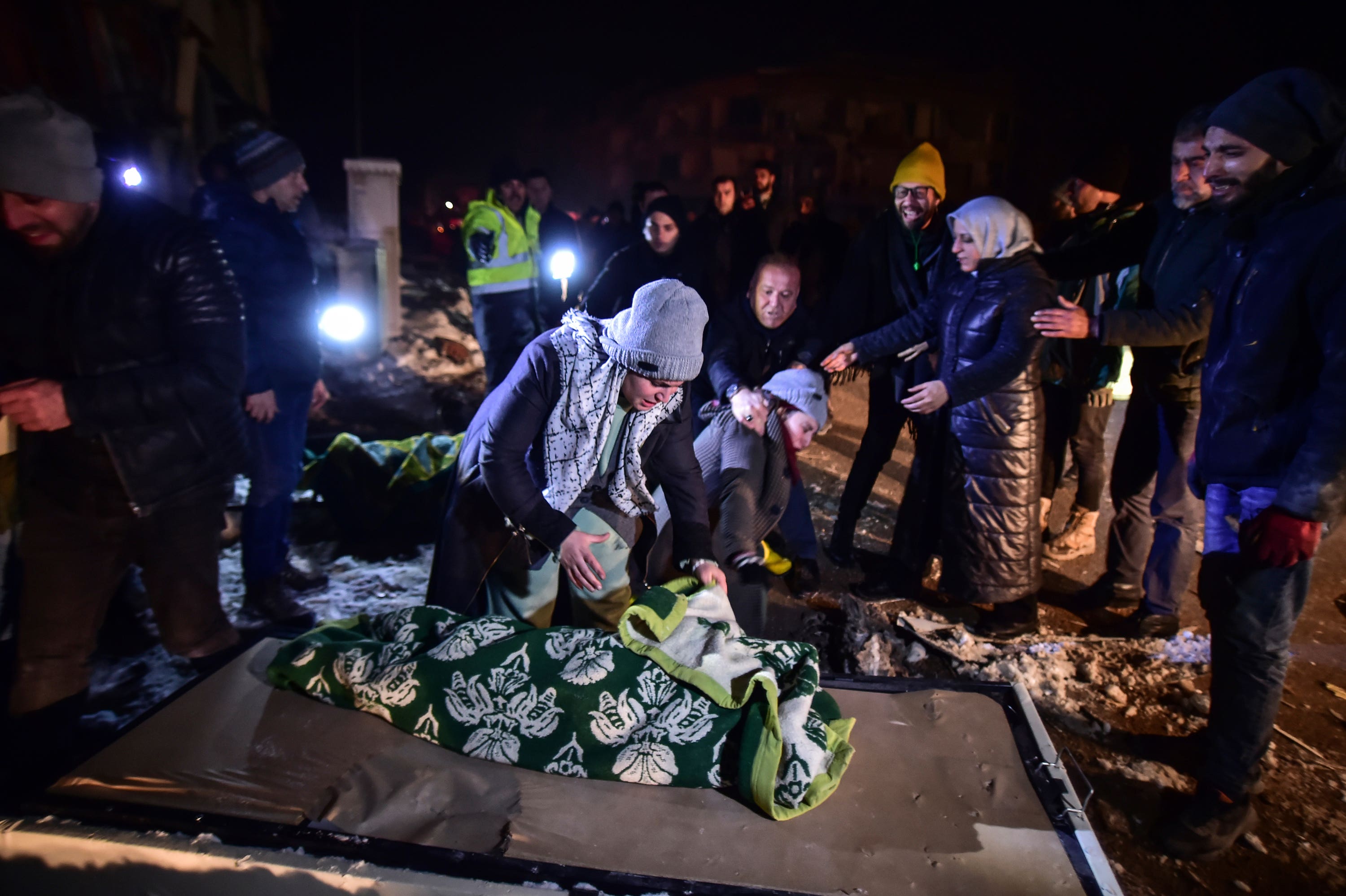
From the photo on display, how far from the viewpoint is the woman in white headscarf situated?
3006mm

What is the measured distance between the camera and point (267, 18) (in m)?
12.8

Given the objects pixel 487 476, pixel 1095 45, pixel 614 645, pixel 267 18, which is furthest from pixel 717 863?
pixel 267 18

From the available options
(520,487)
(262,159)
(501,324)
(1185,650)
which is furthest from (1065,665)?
(501,324)

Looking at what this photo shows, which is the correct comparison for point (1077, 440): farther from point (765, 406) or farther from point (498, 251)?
point (498, 251)

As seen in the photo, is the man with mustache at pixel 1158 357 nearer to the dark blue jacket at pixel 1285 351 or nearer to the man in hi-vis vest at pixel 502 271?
the dark blue jacket at pixel 1285 351

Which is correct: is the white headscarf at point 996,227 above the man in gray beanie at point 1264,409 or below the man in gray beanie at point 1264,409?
above

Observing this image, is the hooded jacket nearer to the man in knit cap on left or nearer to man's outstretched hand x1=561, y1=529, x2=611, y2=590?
man's outstretched hand x1=561, y1=529, x2=611, y2=590

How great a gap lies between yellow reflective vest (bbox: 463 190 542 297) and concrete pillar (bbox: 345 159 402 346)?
286 cm

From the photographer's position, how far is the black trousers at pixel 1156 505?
316cm

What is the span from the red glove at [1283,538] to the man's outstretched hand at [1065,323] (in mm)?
1159

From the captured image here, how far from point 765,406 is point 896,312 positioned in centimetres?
137

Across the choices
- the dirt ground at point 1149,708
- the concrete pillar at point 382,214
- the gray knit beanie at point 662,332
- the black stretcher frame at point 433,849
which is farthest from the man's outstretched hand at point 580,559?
the concrete pillar at point 382,214

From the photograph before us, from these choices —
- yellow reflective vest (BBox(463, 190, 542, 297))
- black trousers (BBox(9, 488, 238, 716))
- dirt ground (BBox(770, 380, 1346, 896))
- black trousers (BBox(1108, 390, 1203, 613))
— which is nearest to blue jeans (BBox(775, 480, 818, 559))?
dirt ground (BBox(770, 380, 1346, 896))

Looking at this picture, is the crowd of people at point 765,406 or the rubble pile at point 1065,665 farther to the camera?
the rubble pile at point 1065,665
